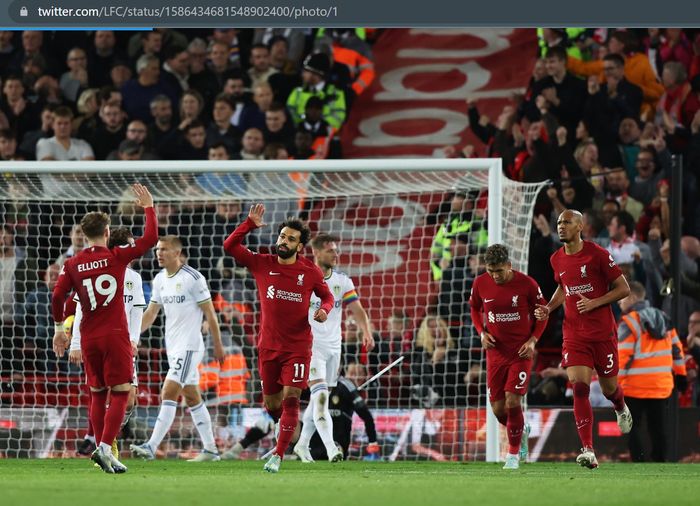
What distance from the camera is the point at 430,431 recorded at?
1385 centimetres

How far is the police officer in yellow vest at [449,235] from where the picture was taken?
14984mm

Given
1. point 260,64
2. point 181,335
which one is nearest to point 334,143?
point 260,64

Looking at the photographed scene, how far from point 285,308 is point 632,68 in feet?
27.1

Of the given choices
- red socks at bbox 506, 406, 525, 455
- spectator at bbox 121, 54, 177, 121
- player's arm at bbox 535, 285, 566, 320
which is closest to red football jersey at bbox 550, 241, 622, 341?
player's arm at bbox 535, 285, 566, 320

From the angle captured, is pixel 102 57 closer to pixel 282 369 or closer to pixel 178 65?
pixel 178 65

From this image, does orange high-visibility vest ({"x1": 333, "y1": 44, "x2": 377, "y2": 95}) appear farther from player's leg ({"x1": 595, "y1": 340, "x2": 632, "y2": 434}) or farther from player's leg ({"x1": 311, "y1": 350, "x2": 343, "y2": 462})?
player's leg ({"x1": 595, "y1": 340, "x2": 632, "y2": 434})

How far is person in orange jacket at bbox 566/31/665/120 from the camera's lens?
1700cm

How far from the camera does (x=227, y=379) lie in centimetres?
1457

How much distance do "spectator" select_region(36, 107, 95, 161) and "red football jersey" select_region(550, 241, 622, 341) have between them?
24.7 ft

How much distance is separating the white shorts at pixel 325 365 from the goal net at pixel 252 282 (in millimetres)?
992

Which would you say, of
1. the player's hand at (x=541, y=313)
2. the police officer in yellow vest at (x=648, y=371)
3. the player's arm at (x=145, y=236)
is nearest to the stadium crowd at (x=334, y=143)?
the police officer in yellow vest at (x=648, y=371)

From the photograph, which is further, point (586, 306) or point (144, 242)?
point (586, 306)

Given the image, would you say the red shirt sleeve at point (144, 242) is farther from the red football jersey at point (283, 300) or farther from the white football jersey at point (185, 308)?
the white football jersey at point (185, 308)

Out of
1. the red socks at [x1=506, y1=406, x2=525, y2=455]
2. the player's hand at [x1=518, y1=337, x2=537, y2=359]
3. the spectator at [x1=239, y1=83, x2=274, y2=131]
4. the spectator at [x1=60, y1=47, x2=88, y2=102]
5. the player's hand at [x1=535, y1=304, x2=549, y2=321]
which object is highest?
the spectator at [x1=60, y1=47, x2=88, y2=102]
